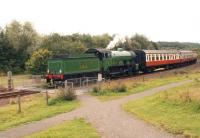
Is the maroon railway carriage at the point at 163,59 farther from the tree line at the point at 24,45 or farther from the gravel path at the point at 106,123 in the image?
the gravel path at the point at 106,123

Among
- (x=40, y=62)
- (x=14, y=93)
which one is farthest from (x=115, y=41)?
(x=14, y=93)

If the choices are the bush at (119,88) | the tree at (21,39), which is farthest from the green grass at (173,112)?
the tree at (21,39)

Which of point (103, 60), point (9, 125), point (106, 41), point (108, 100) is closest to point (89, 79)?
point (103, 60)

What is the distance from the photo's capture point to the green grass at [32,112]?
17709 mm

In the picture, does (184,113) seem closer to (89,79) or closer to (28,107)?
(28,107)

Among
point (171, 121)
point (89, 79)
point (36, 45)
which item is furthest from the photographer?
point (36, 45)

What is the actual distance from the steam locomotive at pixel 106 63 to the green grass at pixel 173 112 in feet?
42.9

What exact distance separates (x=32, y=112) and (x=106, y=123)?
18.8 feet

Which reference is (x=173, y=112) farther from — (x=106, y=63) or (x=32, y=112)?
(x=106, y=63)

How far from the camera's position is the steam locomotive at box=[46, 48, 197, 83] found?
33.8m

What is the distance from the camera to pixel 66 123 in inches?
645

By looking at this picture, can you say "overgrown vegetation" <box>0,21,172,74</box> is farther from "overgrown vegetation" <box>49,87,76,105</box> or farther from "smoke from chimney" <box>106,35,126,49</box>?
"overgrown vegetation" <box>49,87,76,105</box>

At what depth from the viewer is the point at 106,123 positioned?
52.8 feet

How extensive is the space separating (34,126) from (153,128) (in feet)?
16.7
